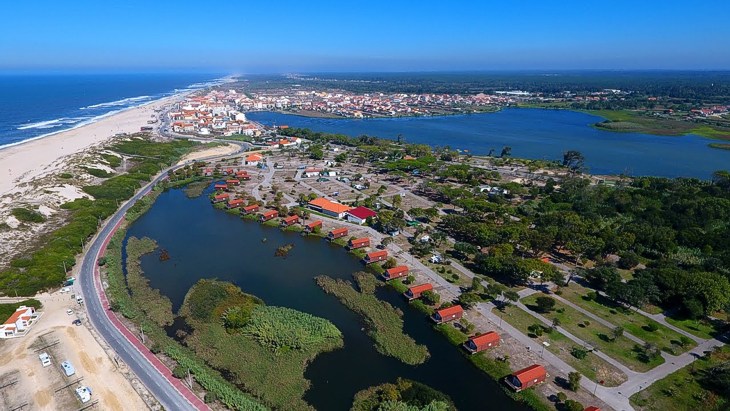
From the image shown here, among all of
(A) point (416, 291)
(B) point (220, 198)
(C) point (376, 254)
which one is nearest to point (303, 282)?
(C) point (376, 254)

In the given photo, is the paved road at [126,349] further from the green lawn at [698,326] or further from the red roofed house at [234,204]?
the green lawn at [698,326]

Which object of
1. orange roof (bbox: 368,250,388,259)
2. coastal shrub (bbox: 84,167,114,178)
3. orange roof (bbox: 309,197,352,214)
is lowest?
orange roof (bbox: 368,250,388,259)

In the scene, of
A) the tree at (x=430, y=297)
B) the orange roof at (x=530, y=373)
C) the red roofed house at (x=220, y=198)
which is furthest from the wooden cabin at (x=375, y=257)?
the red roofed house at (x=220, y=198)

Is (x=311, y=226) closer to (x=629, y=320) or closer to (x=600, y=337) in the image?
(x=600, y=337)

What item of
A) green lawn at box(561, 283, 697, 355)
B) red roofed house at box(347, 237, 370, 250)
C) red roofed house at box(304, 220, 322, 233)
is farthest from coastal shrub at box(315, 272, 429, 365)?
green lawn at box(561, 283, 697, 355)

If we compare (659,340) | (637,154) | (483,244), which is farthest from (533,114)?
(659,340)

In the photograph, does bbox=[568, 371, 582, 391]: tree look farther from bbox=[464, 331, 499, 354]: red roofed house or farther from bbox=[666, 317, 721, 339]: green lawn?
bbox=[666, 317, 721, 339]: green lawn
